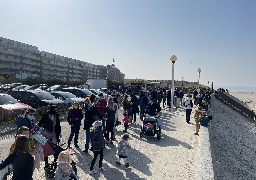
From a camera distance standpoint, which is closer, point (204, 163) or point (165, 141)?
point (204, 163)

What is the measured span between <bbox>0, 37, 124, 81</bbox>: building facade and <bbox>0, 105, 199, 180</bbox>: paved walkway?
63.1 metres

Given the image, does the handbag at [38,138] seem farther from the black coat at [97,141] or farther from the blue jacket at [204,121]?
the blue jacket at [204,121]

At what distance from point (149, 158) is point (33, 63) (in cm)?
8354

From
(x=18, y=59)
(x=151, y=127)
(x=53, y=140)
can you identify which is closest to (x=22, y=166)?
(x=53, y=140)

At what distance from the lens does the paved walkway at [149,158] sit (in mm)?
5133

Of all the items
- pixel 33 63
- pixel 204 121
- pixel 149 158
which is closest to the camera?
pixel 149 158

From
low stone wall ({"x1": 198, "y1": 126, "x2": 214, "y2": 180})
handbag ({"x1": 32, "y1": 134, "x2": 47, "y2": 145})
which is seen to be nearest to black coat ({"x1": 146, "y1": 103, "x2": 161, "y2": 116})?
low stone wall ({"x1": 198, "y1": 126, "x2": 214, "y2": 180})

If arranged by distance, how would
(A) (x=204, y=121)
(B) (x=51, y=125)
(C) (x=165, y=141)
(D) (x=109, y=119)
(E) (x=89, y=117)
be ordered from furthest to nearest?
(A) (x=204, y=121), (C) (x=165, y=141), (D) (x=109, y=119), (E) (x=89, y=117), (B) (x=51, y=125)

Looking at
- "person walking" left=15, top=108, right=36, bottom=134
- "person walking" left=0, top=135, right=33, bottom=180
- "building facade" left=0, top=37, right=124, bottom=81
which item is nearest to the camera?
"person walking" left=0, top=135, right=33, bottom=180

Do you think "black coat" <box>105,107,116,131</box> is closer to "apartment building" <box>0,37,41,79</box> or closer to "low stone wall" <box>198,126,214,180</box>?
"low stone wall" <box>198,126,214,180</box>

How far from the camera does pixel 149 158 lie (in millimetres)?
6328

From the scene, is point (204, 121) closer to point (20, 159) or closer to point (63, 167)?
point (63, 167)

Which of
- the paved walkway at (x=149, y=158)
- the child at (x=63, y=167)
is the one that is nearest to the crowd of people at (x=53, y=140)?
the child at (x=63, y=167)

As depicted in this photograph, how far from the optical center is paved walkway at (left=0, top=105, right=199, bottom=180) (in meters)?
5.13
